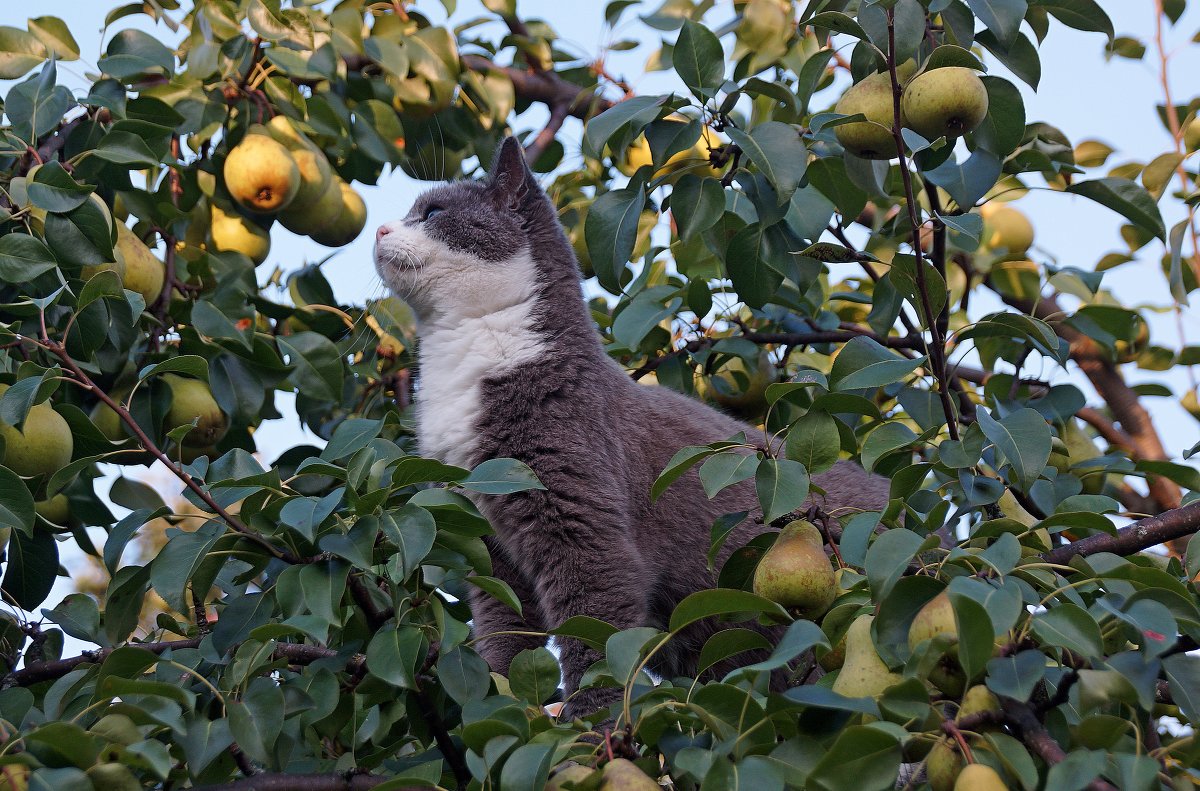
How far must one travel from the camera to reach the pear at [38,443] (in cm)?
248

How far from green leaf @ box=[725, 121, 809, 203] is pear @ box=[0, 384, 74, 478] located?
1627 millimetres

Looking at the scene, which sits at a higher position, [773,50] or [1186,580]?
[773,50]

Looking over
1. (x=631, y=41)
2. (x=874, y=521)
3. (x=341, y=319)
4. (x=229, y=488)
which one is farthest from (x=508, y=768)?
(x=631, y=41)

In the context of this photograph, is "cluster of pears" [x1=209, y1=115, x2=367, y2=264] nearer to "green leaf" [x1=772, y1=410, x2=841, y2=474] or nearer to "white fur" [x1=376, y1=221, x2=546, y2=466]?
"white fur" [x1=376, y1=221, x2=546, y2=466]

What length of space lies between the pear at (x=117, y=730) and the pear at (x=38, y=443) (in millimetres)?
956

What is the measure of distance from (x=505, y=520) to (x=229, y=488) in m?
1.06

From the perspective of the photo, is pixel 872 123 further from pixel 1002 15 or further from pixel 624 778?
pixel 624 778

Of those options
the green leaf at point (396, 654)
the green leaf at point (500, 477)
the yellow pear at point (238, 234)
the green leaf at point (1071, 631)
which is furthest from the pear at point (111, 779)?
the yellow pear at point (238, 234)

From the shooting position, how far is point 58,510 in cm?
297

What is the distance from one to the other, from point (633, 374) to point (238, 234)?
1.42 metres

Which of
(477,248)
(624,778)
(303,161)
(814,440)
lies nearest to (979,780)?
(624,778)

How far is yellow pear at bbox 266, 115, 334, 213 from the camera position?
3.57 m

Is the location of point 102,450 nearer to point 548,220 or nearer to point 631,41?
point 548,220

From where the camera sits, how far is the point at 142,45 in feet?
11.0
